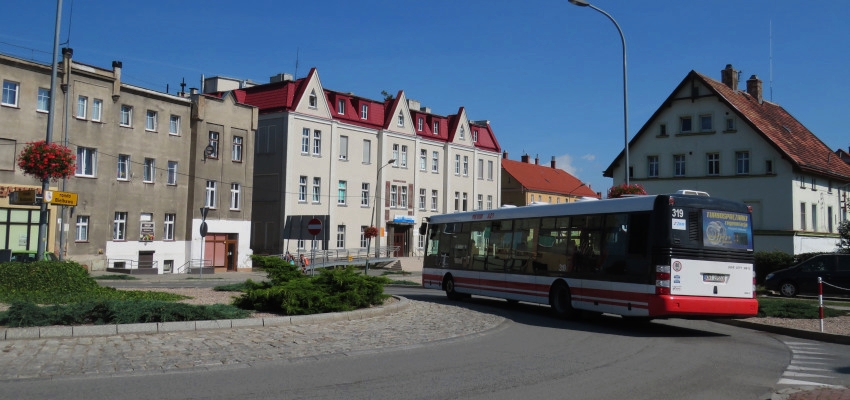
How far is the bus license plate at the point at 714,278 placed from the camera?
1523cm

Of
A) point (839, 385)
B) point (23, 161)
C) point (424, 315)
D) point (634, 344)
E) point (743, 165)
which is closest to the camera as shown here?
point (839, 385)

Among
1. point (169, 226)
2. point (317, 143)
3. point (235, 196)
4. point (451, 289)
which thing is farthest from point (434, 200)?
point (451, 289)

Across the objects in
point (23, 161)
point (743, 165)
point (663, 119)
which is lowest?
point (23, 161)

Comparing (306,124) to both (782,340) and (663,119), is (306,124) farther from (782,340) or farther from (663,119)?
(782,340)

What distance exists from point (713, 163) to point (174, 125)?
110 feet

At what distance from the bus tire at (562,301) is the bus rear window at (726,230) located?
12.0ft

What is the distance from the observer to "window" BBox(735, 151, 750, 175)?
153 ft

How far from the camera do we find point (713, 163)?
159 feet

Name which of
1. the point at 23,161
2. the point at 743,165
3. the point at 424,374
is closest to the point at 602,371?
the point at 424,374

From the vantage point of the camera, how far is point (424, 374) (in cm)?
959

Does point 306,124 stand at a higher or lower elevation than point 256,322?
higher

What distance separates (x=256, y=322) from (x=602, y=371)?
21.1 ft

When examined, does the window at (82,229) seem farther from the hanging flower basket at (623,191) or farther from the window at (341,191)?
the hanging flower basket at (623,191)

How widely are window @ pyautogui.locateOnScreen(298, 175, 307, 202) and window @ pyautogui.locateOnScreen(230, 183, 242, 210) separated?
609 cm
